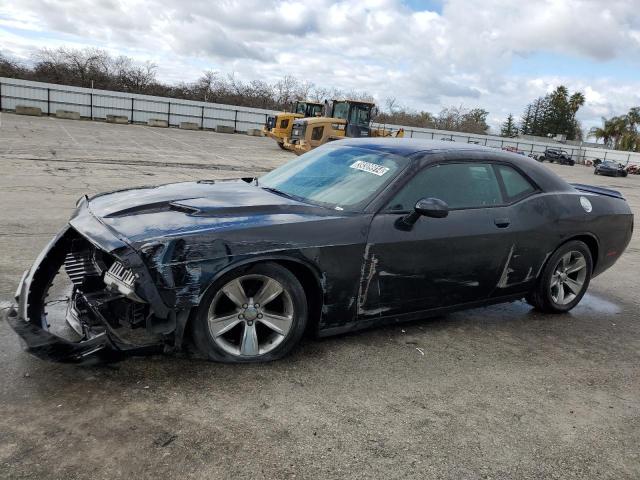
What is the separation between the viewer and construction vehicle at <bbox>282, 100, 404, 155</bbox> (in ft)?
78.7

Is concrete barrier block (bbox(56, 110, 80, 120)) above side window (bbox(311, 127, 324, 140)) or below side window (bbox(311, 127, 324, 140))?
below

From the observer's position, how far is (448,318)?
4816 mm

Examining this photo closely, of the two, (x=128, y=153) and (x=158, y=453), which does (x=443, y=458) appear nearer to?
(x=158, y=453)

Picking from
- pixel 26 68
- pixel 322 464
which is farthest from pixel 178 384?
pixel 26 68

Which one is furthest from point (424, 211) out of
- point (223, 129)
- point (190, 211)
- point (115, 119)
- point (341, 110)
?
point (223, 129)

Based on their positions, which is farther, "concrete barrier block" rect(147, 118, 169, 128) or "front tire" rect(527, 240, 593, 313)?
"concrete barrier block" rect(147, 118, 169, 128)

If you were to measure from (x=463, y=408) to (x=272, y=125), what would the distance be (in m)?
29.2

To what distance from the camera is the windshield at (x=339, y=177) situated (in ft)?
13.1

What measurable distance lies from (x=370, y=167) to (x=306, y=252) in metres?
1.09

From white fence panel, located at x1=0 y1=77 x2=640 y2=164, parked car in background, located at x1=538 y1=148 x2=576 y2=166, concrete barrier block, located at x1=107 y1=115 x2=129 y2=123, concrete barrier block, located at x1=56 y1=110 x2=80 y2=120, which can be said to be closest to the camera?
concrete barrier block, located at x1=56 y1=110 x2=80 y2=120

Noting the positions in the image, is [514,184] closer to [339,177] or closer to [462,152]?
[462,152]

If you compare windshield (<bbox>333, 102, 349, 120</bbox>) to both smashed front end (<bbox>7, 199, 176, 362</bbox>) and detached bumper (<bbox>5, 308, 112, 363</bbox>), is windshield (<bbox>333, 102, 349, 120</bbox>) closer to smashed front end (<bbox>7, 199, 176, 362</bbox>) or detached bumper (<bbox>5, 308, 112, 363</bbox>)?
smashed front end (<bbox>7, 199, 176, 362</bbox>)

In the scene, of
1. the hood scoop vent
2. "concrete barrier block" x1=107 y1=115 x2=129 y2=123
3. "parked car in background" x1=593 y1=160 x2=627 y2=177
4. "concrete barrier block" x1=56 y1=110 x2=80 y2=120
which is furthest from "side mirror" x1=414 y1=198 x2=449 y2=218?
"parked car in background" x1=593 y1=160 x2=627 y2=177

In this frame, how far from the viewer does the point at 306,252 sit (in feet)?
11.5
